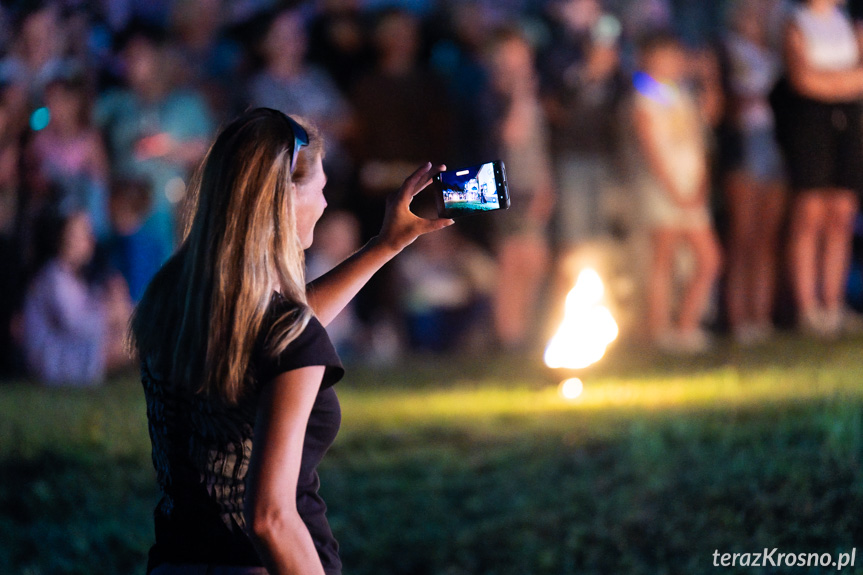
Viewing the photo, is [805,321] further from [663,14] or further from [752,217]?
[663,14]

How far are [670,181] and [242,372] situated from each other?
241 inches

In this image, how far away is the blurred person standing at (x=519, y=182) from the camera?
25.0ft

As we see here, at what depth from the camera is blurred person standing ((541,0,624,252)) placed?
25.7 ft

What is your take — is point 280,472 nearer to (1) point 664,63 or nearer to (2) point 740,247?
(1) point 664,63

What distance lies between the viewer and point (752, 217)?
8.08 meters

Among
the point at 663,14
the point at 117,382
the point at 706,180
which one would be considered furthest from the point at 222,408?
the point at 663,14

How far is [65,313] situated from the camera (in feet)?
24.2

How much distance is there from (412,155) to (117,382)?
8.36 feet

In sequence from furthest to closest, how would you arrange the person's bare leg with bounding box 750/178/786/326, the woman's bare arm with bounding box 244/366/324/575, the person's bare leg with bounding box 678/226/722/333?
the person's bare leg with bounding box 750/178/786/326 < the person's bare leg with bounding box 678/226/722/333 < the woman's bare arm with bounding box 244/366/324/575

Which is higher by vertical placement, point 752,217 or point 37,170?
point 37,170

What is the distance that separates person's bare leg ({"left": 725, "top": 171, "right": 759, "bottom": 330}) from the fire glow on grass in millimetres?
1605

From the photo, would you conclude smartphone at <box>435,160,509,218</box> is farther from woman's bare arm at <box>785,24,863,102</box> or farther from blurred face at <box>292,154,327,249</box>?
woman's bare arm at <box>785,24,863,102</box>

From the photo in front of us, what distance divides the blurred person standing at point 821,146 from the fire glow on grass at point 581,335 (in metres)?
1.56

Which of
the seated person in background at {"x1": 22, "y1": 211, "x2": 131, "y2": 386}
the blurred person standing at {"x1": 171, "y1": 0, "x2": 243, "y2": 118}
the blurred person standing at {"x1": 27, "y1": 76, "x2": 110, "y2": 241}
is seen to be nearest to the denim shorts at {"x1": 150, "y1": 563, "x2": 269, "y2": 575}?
the seated person in background at {"x1": 22, "y1": 211, "x2": 131, "y2": 386}
